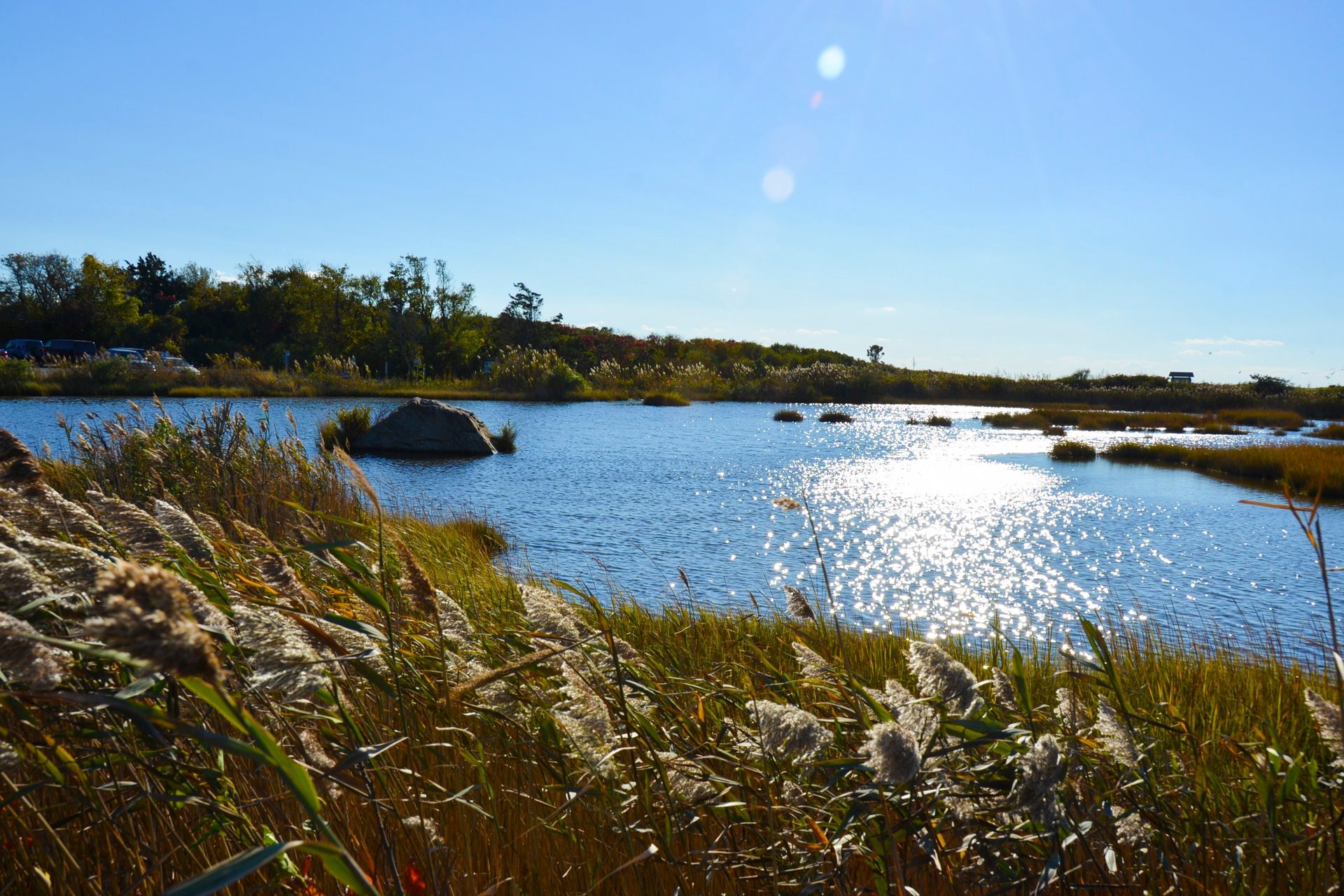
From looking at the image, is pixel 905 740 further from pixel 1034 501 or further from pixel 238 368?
pixel 238 368

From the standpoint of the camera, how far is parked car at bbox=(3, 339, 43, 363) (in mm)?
41500

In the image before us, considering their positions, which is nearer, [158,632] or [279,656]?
[158,632]

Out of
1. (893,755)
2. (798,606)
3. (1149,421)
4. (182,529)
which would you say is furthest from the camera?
(1149,421)

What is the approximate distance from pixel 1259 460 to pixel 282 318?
2060 inches

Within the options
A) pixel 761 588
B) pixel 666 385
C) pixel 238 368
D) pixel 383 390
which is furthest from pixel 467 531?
pixel 666 385

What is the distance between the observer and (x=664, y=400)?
40.2 metres

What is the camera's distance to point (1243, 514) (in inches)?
552

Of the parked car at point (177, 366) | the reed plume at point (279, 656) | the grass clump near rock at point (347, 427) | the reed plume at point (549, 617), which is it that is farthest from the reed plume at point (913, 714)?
the parked car at point (177, 366)

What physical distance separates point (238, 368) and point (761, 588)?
3660cm

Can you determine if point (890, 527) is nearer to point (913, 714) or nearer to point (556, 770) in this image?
point (556, 770)

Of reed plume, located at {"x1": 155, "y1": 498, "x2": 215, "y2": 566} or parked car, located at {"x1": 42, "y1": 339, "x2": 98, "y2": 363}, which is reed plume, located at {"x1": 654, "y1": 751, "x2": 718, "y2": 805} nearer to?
reed plume, located at {"x1": 155, "y1": 498, "x2": 215, "y2": 566}

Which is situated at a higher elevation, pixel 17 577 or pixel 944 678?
pixel 17 577

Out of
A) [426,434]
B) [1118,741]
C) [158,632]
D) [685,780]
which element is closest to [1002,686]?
[1118,741]

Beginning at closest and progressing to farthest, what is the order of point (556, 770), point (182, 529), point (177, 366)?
point (182, 529)
point (556, 770)
point (177, 366)
